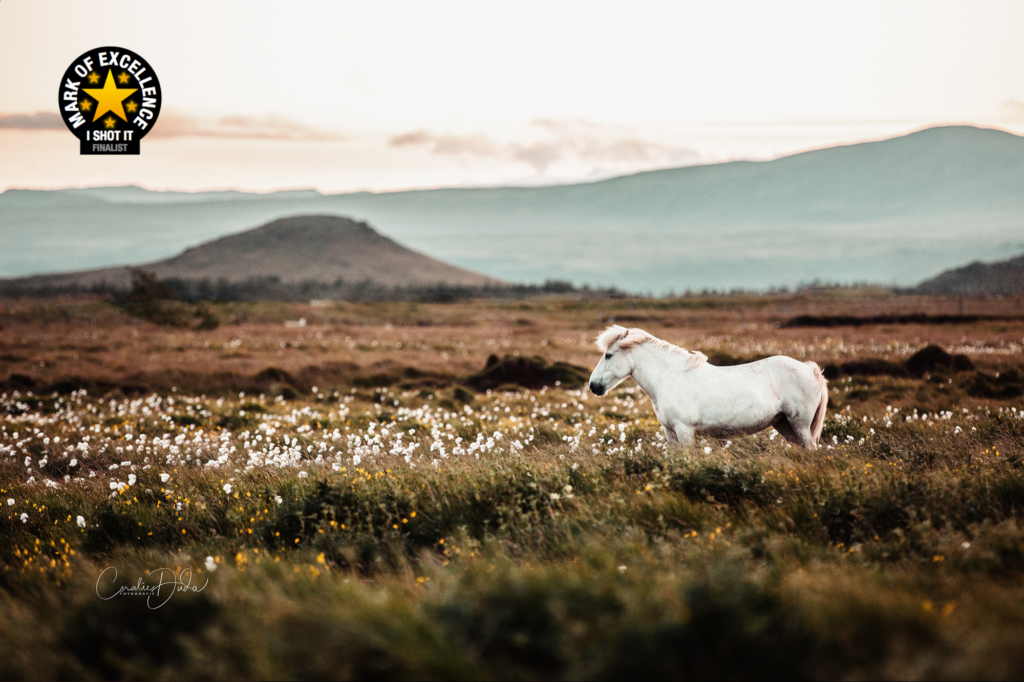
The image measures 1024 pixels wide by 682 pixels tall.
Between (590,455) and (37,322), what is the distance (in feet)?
239

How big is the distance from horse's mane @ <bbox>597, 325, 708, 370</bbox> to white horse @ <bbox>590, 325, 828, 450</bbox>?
0.6 inches

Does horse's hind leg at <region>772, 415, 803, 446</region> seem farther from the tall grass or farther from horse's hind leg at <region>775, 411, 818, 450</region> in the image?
the tall grass

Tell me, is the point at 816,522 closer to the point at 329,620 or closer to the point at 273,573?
the point at 329,620

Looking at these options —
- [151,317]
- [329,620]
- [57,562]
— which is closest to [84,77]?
[57,562]

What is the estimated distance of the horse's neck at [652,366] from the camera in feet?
30.1

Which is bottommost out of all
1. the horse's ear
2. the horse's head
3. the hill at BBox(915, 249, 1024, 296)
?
the horse's head

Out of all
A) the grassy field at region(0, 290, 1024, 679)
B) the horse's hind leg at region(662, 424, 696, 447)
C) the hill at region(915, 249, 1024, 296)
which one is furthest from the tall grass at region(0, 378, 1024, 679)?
the hill at region(915, 249, 1024, 296)

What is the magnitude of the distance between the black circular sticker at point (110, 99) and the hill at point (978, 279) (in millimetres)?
166680

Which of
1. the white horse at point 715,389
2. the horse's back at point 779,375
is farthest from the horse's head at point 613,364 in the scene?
the horse's back at point 779,375

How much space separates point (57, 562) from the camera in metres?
6.29

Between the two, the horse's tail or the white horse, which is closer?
the white horse

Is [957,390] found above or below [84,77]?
below

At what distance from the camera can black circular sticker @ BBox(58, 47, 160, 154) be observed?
38.2 ft

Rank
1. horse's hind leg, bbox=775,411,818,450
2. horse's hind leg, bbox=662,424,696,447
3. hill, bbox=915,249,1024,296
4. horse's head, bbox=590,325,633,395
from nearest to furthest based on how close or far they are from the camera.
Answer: horse's hind leg, bbox=662,424,696,447
horse's hind leg, bbox=775,411,818,450
horse's head, bbox=590,325,633,395
hill, bbox=915,249,1024,296
